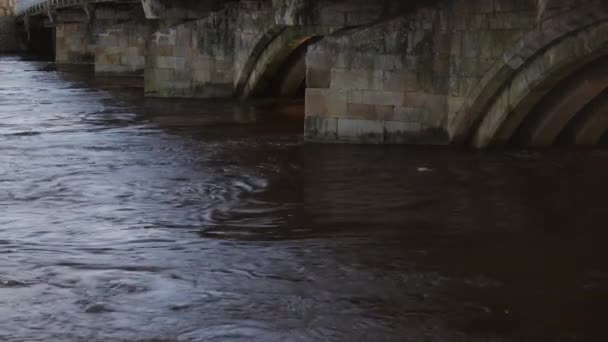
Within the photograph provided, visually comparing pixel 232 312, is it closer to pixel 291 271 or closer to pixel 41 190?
pixel 291 271

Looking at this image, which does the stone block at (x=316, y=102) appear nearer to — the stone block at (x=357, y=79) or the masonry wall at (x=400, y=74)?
the masonry wall at (x=400, y=74)

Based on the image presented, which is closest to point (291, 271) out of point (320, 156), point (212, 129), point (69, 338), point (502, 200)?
point (69, 338)

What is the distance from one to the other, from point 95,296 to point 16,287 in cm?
60

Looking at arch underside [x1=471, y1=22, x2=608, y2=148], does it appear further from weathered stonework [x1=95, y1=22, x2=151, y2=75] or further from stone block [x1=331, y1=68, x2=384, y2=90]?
weathered stonework [x1=95, y1=22, x2=151, y2=75]

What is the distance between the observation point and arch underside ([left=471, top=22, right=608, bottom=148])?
385 inches

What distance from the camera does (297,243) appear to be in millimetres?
7352

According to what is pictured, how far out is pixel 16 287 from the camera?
6172 millimetres

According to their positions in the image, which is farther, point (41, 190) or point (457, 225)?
point (41, 190)

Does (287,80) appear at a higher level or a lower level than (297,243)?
higher

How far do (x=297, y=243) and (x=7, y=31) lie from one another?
44614 millimetres

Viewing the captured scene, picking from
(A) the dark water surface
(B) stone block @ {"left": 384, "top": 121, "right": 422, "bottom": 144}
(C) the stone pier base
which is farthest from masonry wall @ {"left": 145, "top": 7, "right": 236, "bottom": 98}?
(C) the stone pier base

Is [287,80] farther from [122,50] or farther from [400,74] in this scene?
[122,50]

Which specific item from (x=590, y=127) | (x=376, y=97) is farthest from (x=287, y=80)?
(x=590, y=127)

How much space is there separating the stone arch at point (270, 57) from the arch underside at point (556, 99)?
532 centimetres
